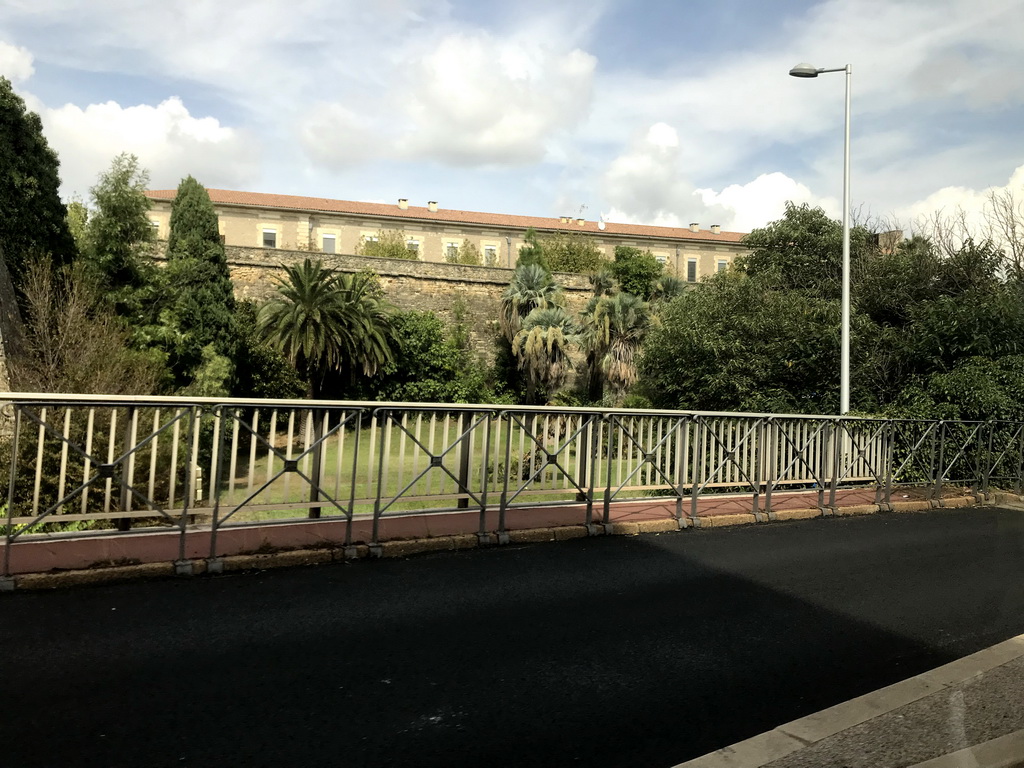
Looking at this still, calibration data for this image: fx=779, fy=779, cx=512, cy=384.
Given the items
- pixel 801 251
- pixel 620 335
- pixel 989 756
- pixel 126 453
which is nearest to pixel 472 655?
pixel 989 756

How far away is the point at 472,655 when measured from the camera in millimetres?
4512

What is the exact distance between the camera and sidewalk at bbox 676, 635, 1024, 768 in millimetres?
3215

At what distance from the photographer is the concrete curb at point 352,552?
18.8 ft

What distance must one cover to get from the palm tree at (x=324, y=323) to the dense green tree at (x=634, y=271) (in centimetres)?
2035

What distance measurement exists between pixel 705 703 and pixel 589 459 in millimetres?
4991

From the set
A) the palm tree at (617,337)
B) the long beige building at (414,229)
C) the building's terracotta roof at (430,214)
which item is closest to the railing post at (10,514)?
the palm tree at (617,337)

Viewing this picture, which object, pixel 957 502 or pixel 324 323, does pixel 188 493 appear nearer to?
pixel 957 502

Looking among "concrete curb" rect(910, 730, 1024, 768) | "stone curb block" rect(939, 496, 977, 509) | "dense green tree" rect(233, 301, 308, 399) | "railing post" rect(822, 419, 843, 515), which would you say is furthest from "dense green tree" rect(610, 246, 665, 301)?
"concrete curb" rect(910, 730, 1024, 768)

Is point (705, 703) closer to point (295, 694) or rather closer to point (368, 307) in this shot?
point (295, 694)

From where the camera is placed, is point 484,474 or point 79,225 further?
point 79,225

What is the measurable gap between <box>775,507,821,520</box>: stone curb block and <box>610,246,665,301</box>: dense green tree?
38.8 m

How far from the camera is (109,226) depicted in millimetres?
25688

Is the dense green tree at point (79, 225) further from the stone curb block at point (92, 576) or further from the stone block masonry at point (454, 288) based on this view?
the stone curb block at point (92, 576)

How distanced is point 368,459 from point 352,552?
883mm
